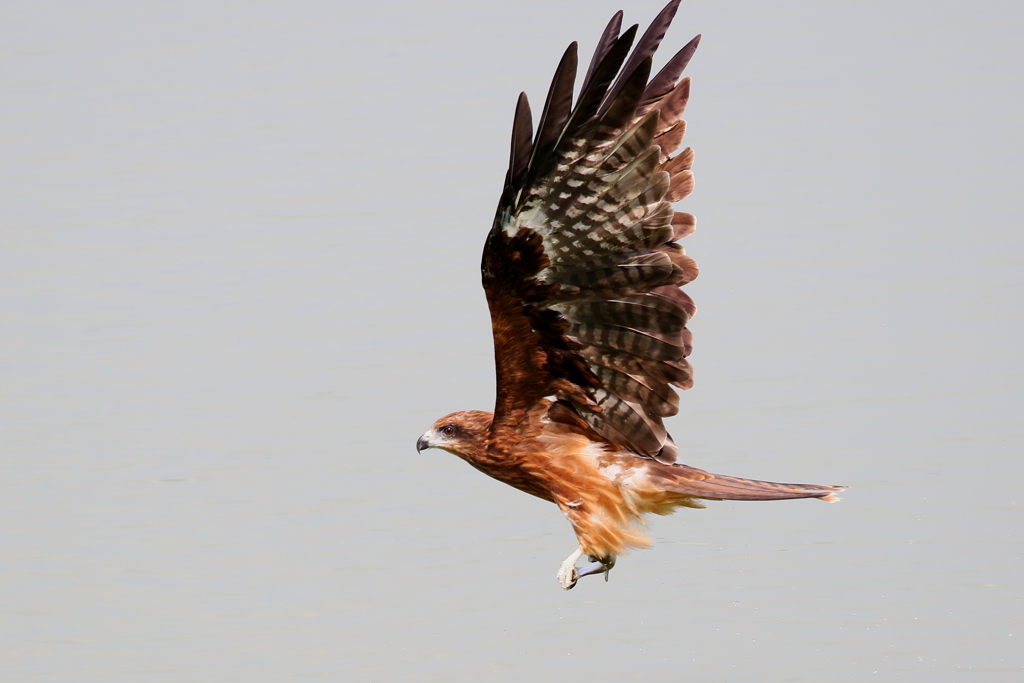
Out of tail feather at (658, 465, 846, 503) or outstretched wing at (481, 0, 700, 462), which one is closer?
outstretched wing at (481, 0, 700, 462)

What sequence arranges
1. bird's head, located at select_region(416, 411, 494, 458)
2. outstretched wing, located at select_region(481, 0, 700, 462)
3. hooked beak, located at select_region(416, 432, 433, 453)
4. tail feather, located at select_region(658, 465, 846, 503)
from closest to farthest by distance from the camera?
outstretched wing, located at select_region(481, 0, 700, 462) < tail feather, located at select_region(658, 465, 846, 503) < bird's head, located at select_region(416, 411, 494, 458) < hooked beak, located at select_region(416, 432, 433, 453)

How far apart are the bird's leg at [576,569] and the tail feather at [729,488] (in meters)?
0.56

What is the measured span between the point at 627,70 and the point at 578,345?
5.20ft

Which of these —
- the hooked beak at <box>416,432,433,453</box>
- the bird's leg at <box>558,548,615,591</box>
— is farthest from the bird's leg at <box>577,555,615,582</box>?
the hooked beak at <box>416,432,433,453</box>

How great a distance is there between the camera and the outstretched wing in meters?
6.43

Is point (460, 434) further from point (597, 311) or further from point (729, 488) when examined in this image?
point (729, 488)

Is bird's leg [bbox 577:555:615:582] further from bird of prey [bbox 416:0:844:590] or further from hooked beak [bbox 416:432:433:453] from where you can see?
hooked beak [bbox 416:432:433:453]

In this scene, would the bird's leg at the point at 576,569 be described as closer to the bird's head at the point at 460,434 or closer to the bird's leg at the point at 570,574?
the bird's leg at the point at 570,574

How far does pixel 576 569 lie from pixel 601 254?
77.2 inches

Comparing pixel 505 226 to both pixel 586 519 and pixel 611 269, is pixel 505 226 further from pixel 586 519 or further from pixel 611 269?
pixel 586 519

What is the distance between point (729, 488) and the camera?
760 centimetres

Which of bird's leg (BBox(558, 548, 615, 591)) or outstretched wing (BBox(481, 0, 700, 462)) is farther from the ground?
outstretched wing (BBox(481, 0, 700, 462))

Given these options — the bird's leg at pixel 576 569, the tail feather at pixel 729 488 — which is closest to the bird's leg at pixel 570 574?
the bird's leg at pixel 576 569

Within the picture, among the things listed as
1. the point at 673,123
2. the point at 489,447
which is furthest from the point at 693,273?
the point at 489,447
